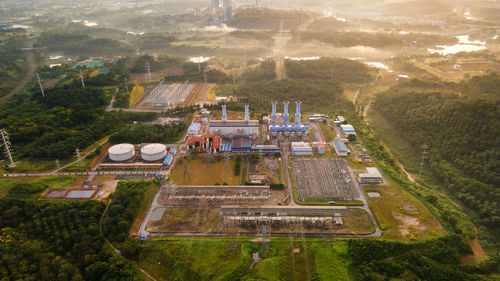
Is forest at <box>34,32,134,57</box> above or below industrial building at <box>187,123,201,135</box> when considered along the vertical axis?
above

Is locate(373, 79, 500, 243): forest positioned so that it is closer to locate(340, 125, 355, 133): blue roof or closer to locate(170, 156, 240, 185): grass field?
locate(340, 125, 355, 133): blue roof

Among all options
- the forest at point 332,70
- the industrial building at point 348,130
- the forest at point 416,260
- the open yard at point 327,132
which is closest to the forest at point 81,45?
the forest at point 332,70

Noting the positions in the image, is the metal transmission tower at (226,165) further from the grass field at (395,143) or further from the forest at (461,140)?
the forest at (461,140)

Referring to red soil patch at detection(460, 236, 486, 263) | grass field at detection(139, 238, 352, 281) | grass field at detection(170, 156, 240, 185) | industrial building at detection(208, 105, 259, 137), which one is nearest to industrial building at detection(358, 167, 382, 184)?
red soil patch at detection(460, 236, 486, 263)

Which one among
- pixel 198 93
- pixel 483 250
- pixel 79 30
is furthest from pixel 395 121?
pixel 79 30

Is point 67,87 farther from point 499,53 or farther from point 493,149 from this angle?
point 499,53

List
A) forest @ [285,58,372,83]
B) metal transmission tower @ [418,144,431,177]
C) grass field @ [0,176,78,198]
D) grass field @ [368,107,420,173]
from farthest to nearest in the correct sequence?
forest @ [285,58,372,83] → grass field @ [368,107,420,173] → metal transmission tower @ [418,144,431,177] → grass field @ [0,176,78,198]
